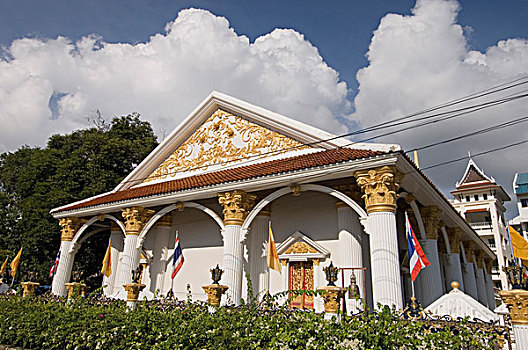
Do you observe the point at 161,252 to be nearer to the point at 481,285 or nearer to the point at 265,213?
the point at 265,213

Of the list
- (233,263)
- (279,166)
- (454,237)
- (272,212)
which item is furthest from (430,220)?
(233,263)

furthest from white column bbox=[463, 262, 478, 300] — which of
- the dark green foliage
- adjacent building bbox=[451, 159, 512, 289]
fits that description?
adjacent building bbox=[451, 159, 512, 289]

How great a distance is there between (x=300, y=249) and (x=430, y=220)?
4.35m

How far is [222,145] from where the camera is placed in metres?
14.3

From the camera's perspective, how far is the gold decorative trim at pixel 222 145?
1316 cm

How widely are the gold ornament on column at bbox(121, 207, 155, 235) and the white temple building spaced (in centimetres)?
4

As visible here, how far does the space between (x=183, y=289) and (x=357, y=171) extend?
8.34 meters

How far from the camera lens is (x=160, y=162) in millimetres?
16062

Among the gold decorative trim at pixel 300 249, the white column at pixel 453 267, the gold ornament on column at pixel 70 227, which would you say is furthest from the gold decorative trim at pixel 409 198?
the gold ornament on column at pixel 70 227

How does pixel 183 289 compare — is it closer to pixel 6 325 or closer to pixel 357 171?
pixel 6 325

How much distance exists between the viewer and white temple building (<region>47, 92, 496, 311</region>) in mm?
9008

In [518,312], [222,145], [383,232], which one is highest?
[222,145]

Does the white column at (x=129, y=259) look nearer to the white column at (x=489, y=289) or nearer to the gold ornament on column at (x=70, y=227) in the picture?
the gold ornament on column at (x=70, y=227)

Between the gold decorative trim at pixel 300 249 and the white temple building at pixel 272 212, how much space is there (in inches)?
1.4
